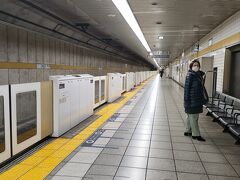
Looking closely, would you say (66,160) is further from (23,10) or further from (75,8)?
(75,8)

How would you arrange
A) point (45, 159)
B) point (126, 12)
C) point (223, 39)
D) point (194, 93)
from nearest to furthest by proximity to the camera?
point (45, 159), point (194, 93), point (126, 12), point (223, 39)

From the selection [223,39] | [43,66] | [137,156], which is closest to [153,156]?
[137,156]

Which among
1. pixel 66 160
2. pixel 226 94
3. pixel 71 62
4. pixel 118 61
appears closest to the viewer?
pixel 66 160

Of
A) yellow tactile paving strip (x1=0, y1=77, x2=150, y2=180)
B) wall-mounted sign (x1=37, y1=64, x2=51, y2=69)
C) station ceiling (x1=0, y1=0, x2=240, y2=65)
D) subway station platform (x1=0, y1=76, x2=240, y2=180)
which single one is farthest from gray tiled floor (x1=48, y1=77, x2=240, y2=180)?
station ceiling (x1=0, y1=0, x2=240, y2=65)

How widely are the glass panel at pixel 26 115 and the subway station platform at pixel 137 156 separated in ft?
1.24

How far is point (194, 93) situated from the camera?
459cm

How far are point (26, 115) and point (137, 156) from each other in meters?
1.93

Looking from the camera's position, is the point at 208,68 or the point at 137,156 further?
the point at 208,68

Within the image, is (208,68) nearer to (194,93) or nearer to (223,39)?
(223,39)

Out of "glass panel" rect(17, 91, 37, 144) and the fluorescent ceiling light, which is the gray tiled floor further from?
the fluorescent ceiling light

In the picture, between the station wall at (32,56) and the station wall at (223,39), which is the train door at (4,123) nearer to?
the station wall at (32,56)

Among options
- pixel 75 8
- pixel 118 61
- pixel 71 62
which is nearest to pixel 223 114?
pixel 75 8

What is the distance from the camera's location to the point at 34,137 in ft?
12.7

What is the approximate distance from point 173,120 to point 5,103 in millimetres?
4553
